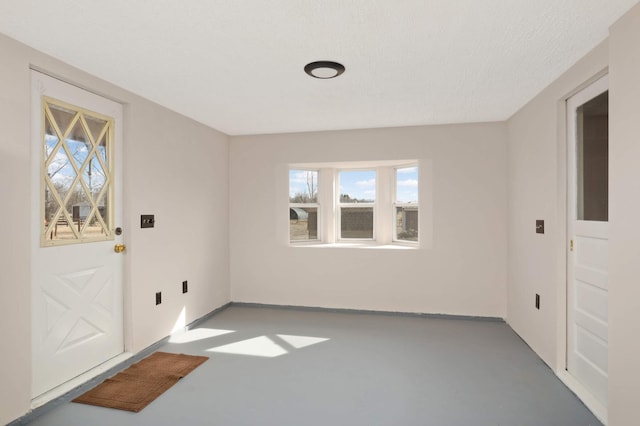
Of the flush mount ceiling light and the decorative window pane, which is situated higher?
the flush mount ceiling light

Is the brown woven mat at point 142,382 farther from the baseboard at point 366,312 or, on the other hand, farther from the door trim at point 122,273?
the baseboard at point 366,312

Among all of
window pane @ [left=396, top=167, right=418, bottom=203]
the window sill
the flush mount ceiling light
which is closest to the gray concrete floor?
the window sill

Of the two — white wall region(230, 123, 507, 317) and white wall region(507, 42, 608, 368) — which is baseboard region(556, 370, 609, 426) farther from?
white wall region(230, 123, 507, 317)

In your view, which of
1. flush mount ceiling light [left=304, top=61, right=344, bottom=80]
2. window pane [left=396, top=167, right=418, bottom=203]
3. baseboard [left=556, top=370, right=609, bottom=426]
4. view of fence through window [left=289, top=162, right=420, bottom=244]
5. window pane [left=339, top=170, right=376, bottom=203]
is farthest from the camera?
window pane [left=339, top=170, right=376, bottom=203]

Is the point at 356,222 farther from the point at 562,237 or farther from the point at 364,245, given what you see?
the point at 562,237

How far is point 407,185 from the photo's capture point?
4.64 m

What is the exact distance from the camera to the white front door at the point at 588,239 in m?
2.28

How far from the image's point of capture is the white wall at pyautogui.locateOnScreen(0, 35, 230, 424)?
2.08 m

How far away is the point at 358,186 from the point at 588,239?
283cm

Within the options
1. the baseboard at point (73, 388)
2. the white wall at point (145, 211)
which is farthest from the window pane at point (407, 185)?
the baseboard at point (73, 388)

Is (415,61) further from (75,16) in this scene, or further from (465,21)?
(75,16)

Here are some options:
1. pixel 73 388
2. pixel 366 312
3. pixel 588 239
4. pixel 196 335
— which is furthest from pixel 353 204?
pixel 73 388

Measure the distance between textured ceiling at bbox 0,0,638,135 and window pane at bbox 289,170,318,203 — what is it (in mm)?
1585

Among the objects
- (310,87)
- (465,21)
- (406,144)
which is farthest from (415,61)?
(406,144)
